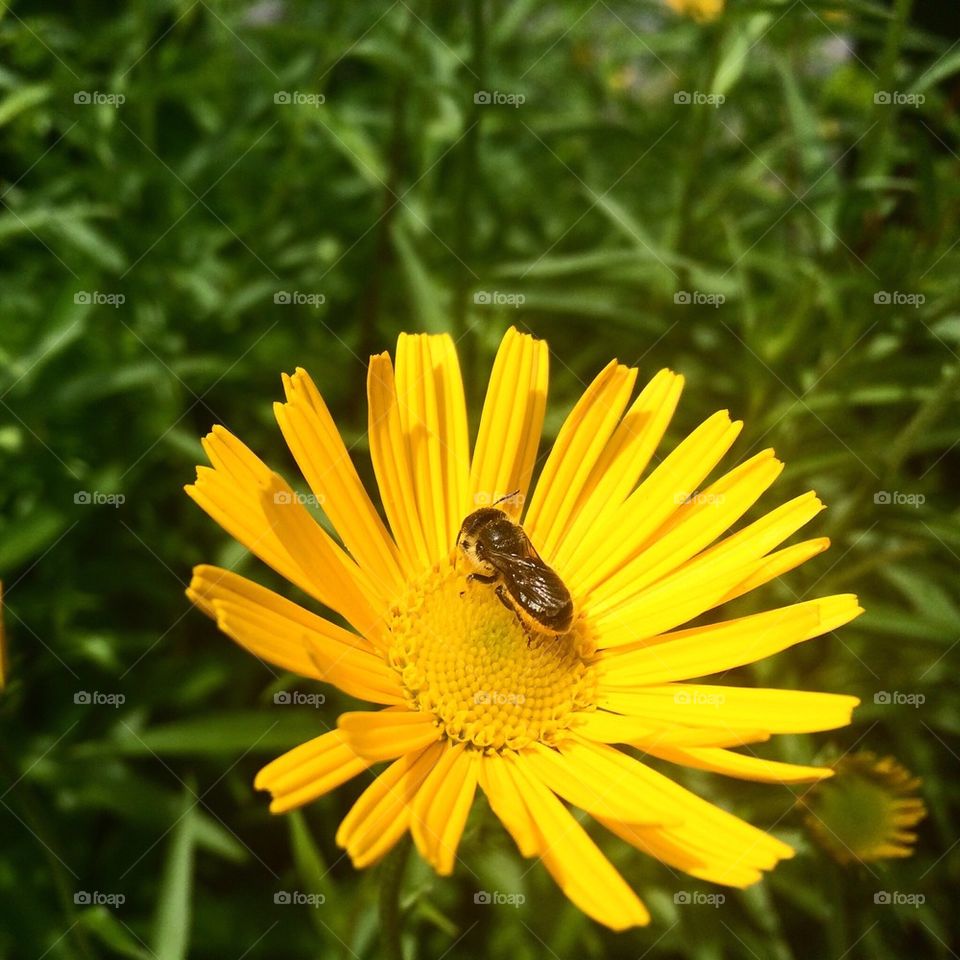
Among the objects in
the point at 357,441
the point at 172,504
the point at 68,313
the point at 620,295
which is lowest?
the point at 172,504

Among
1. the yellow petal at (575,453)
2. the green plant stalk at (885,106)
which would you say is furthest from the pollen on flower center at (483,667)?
the green plant stalk at (885,106)

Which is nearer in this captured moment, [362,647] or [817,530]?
[362,647]

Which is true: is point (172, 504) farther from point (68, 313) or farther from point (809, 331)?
point (809, 331)

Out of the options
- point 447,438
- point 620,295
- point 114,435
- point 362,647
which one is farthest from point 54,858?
point 620,295

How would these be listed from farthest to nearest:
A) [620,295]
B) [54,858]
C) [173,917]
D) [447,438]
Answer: [620,295], [447,438], [173,917], [54,858]

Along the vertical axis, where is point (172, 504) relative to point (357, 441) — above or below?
below

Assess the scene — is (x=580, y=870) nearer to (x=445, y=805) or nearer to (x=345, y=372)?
(x=445, y=805)

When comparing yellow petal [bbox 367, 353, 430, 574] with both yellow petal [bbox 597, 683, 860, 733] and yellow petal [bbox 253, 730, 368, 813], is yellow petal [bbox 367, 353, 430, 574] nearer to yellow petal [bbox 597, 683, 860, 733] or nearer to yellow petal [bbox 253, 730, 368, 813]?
yellow petal [bbox 597, 683, 860, 733]

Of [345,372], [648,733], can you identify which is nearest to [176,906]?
[648,733]
